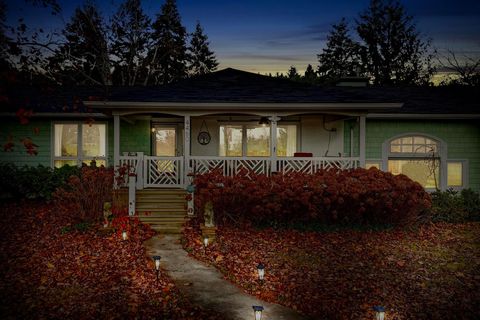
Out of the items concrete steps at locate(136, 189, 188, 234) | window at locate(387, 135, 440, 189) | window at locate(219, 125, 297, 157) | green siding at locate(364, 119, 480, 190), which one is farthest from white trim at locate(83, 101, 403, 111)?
Result: window at locate(219, 125, 297, 157)

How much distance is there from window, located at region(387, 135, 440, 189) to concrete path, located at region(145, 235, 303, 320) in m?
8.90

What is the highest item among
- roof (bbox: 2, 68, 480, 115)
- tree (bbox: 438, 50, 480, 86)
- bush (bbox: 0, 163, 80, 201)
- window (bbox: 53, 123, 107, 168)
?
A: tree (bbox: 438, 50, 480, 86)

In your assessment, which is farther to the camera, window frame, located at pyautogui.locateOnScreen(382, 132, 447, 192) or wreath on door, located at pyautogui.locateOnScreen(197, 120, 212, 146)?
wreath on door, located at pyautogui.locateOnScreen(197, 120, 212, 146)

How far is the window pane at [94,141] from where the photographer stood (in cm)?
1502

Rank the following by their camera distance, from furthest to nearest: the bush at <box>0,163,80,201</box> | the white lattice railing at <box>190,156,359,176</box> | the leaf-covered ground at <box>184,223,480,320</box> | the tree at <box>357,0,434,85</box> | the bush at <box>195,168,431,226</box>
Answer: the tree at <box>357,0,434,85</box> < the bush at <box>0,163,80,201</box> < the white lattice railing at <box>190,156,359,176</box> < the bush at <box>195,168,431,226</box> < the leaf-covered ground at <box>184,223,480,320</box>

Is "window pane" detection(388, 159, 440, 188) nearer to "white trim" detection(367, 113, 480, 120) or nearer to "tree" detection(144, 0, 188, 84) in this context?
"white trim" detection(367, 113, 480, 120)

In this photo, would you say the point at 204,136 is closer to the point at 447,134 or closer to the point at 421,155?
the point at 421,155

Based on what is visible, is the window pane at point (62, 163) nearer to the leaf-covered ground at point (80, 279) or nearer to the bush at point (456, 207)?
the leaf-covered ground at point (80, 279)

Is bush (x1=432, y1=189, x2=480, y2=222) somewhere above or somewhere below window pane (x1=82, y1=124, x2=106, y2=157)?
below

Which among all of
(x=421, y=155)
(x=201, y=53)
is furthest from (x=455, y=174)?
(x=201, y=53)

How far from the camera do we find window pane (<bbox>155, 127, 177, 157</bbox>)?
15.9 meters

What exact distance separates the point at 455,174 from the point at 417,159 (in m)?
1.47

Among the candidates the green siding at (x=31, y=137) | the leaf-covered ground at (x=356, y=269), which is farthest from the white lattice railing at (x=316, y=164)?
the green siding at (x=31, y=137)

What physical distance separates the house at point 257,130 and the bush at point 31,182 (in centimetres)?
166
